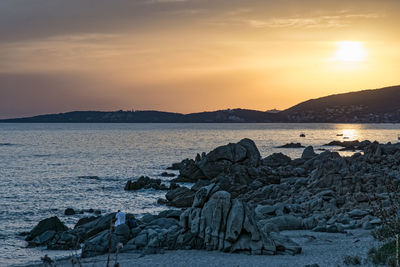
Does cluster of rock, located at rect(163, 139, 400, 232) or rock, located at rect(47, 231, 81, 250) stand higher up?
cluster of rock, located at rect(163, 139, 400, 232)

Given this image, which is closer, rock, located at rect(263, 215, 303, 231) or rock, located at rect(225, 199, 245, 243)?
rock, located at rect(225, 199, 245, 243)

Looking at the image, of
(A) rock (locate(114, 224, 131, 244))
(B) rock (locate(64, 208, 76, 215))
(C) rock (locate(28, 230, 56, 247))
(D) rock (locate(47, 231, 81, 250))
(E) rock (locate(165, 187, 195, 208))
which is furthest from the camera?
(E) rock (locate(165, 187, 195, 208))

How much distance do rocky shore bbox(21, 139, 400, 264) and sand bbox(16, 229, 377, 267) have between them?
556 millimetres

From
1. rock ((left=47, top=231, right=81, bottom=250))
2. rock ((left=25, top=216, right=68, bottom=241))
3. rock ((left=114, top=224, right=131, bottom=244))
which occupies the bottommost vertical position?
rock ((left=47, top=231, right=81, bottom=250))

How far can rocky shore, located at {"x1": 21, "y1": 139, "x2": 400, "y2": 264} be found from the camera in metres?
18.0

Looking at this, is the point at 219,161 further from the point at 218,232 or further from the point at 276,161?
the point at 218,232

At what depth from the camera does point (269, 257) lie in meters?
17.0

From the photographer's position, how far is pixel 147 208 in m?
36.0

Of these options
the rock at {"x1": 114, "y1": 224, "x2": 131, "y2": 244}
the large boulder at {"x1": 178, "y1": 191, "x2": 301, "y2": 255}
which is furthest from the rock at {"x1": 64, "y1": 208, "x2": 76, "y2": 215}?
the large boulder at {"x1": 178, "y1": 191, "x2": 301, "y2": 255}

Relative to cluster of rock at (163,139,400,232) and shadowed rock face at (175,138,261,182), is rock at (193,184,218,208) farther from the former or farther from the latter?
shadowed rock face at (175,138,261,182)

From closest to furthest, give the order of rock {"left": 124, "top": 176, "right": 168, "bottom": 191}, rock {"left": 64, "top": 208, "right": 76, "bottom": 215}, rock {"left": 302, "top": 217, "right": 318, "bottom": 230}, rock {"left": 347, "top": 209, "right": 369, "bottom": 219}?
rock {"left": 302, "top": 217, "right": 318, "bottom": 230} → rock {"left": 347, "top": 209, "right": 369, "bottom": 219} → rock {"left": 64, "top": 208, "right": 76, "bottom": 215} → rock {"left": 124, "top": 176, "right": 168, "bottom": 191}

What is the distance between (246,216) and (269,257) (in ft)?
Result: 5.77

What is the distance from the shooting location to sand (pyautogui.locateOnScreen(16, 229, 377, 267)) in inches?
624

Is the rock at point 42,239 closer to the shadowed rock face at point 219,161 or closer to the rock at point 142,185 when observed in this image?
the rock at point 142,185
